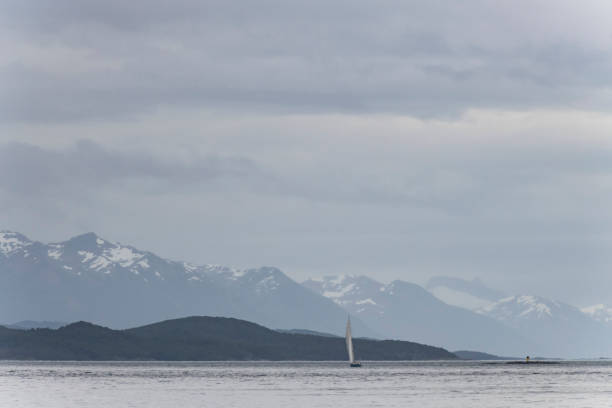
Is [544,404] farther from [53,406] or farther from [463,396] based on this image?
[53,406]

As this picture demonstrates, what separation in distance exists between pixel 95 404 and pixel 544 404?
A: 63795 millimetres

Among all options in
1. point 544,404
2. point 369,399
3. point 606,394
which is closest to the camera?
point 544,404

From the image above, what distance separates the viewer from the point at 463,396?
187625mm

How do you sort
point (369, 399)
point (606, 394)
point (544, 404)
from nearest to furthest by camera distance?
point (544, 404), point (369, 399), point (606, 394)

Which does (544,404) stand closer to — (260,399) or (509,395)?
(509,395)

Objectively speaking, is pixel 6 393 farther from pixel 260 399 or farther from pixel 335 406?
pixel 335 406

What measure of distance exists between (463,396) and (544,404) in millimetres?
26603

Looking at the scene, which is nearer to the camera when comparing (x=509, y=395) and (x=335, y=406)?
(x=335, y=406)

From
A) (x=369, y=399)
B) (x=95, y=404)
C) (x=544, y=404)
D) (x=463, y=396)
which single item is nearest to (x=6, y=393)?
(x=95, y=404)

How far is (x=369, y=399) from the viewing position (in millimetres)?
178500

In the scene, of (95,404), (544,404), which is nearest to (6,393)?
(95,404)

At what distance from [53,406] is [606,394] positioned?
87936 millimetres

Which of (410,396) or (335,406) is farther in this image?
(410,396)

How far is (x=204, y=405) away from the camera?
543 feet
